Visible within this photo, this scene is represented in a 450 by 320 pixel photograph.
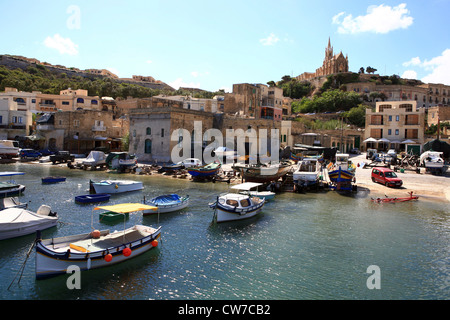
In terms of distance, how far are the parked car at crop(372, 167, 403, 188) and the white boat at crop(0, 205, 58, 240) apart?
23.4 meters

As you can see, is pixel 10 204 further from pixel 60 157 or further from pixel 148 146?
pixel 60 157

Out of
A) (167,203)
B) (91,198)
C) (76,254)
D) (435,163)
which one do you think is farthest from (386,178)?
(76,254)

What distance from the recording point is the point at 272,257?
11.4 m

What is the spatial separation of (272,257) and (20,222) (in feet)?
34.7

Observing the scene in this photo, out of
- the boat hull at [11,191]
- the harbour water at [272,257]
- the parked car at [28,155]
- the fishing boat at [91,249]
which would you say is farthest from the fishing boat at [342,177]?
the parked car at [28,155]

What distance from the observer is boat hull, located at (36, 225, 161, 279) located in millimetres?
9562

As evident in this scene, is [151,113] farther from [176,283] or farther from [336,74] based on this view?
[336,74]

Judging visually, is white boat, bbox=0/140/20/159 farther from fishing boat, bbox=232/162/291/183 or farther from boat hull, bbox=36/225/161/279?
boat hull, bbox=36/225/161/279

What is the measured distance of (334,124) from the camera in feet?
190

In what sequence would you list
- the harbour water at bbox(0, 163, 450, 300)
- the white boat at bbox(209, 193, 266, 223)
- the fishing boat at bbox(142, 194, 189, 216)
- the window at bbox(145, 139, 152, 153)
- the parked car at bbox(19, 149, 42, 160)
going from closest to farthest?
1. the harbour water at bbox(0, 163, 450, 300)
2. the white boat at bbox(209, 193, 266, 223)
3. the fishing boat at bbox(142, 194, 189, 216)
4. the window at bbox(145, 139, 152, 153)
5. the parked car at bbox(19, 149, 42, 160)

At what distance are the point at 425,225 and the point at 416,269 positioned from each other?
590 cm

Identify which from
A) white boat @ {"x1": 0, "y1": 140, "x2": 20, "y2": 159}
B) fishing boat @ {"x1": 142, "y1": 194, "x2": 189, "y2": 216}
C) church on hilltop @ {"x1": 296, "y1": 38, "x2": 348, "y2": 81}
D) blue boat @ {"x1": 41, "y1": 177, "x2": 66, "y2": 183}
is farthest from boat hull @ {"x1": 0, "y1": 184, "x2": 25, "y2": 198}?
church on hilltop @ {"x1": 296, "y1": 38, "x2": 348, "y2": 81}

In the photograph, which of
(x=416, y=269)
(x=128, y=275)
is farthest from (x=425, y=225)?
(x=128, y=275)

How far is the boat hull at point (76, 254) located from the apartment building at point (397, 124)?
1719 inches
